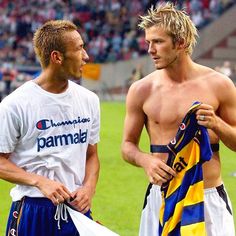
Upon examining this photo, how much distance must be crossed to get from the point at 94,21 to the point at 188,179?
33006mm

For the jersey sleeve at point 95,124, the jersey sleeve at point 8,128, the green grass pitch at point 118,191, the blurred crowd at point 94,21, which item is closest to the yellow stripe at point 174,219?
the jersey sleeve at point 95,124

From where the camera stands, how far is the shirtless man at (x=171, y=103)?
4910mm

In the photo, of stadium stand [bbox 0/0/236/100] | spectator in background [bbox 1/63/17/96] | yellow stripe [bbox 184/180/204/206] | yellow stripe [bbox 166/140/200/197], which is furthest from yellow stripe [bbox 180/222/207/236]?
stadium stand [bbox 0/0/236/100]

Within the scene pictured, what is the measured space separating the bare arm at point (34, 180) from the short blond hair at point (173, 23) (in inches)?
46.1

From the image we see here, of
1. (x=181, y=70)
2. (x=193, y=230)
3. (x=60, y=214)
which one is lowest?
(x=193, y=230)

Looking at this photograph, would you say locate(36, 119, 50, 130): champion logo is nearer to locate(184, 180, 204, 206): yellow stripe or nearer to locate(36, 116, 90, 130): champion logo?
locate(36, 116, 90, 130): champion logo

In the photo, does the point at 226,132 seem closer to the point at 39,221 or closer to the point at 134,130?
the point at 134,130

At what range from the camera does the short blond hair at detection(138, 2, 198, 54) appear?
4934 millimetres

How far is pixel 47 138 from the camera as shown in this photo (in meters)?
4.76

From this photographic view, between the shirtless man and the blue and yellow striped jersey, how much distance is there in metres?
0.09

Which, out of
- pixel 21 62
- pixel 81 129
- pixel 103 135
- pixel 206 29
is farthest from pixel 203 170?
pixel 206 29

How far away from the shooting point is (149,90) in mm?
5191

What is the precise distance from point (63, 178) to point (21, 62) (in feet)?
93.2

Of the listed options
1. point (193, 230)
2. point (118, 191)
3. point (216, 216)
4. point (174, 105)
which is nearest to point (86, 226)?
point (193, 230)
